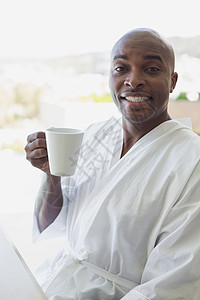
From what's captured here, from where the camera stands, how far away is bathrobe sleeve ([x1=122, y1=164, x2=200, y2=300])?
688mm

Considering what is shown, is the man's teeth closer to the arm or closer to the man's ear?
the man's ear

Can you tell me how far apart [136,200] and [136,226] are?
50 millimetres

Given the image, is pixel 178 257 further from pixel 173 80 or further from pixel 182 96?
pixel 182 96

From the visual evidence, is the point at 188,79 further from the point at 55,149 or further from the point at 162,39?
the point at 55,149

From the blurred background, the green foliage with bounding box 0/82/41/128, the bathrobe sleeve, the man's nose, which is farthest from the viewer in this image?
the green foliage with bounding box 0/82/41/128

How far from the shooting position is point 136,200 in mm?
783

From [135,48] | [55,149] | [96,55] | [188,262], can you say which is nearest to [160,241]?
[188,262]

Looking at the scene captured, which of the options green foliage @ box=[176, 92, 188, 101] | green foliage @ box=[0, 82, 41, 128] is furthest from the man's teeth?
green foliage @ box=[0, 82, 41, 128]

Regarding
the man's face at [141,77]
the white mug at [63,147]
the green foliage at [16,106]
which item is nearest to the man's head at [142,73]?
the man's face at [141,77]

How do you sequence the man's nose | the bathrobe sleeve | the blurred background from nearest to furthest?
1. the bathrobe sleeve
2. the man's nose
3. the blurred background

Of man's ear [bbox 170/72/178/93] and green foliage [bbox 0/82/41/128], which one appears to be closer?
man's ear [bbox 170/72/178/93]

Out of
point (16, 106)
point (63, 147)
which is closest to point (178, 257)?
point (63, 147)

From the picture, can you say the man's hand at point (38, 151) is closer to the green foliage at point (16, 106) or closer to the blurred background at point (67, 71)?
the blurred background at point (67, 71)

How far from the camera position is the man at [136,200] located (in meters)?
0.71
